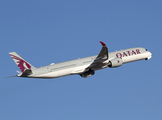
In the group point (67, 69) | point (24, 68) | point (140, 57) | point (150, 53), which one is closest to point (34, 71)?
point (24, 68)

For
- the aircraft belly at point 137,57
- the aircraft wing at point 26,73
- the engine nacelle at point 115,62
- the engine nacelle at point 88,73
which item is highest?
the aircraft belly at point 137,57

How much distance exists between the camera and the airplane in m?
44.5

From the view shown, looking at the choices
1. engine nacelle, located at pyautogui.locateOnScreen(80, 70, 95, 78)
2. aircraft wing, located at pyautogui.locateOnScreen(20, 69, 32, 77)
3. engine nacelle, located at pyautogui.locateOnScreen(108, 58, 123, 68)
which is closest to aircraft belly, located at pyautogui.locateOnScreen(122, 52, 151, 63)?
engine nacelle, located at pyautogui.locateOnScreen(108, 58, 123, 68)

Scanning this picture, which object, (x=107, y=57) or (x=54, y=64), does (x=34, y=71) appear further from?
(x=107, y=57)

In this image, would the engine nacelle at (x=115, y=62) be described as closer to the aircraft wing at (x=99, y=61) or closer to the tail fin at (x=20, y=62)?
the aircraft wing at (x=99, y=61)

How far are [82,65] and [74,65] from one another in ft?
5.47

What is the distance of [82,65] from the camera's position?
1900 inches

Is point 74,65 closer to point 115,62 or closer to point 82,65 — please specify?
point 82,65

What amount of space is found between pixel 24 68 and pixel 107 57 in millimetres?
14298

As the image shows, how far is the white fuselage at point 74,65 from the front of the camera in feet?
147

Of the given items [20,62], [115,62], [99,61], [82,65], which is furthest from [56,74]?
[115,62]

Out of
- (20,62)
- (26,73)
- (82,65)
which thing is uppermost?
(20,62)

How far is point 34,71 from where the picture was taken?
4428cm

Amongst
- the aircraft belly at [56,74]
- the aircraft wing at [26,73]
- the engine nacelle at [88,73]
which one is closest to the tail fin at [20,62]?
the aircraft wing at [26,73]
